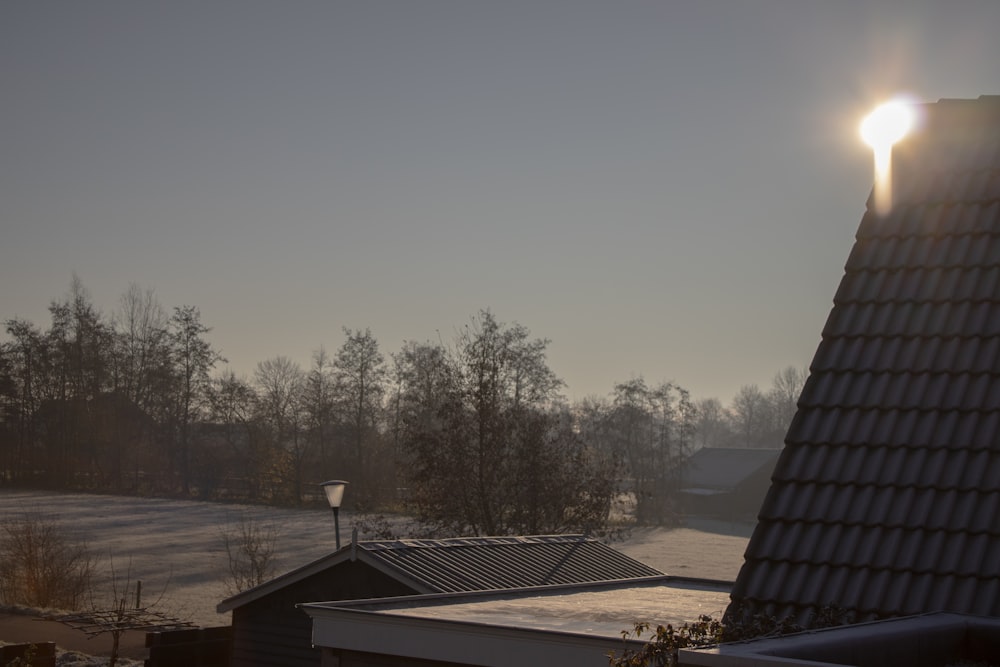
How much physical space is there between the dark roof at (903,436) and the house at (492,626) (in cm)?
213

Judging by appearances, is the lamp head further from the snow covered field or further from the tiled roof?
the snow covered field

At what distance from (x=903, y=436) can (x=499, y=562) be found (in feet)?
35.6

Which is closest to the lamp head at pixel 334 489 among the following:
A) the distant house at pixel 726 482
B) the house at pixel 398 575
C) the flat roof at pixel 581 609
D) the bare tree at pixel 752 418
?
the house at pixel 398 575

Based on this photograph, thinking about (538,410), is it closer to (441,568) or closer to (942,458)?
(441,568)

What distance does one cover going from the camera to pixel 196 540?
157 feet

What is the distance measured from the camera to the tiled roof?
14.4 m

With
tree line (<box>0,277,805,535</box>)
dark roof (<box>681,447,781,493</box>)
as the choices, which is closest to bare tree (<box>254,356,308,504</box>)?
tree line (<box>0,277,805,535</box>)

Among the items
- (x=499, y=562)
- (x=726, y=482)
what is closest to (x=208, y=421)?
(x=726, y=482)

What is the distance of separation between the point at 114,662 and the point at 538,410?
697 inches

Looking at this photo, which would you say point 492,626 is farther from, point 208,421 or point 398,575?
point 208,421

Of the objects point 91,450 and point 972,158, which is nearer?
point 972,158

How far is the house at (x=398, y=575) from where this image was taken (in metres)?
14.6

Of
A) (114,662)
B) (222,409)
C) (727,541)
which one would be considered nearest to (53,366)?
(222,409)

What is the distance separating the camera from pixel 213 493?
68562 millimetres
